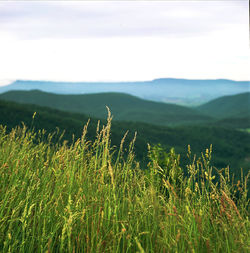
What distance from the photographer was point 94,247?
2859 mm

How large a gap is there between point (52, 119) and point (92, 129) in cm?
466

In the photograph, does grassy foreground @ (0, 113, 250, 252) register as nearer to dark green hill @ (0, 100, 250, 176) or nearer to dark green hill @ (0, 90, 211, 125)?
dark green hill @ (0, 100, 250, 176)

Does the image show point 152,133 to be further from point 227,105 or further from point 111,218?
point 227,105

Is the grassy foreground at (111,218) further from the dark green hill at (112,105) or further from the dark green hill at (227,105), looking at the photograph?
the dark green hill at (227,105)

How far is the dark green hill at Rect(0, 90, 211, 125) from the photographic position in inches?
3140

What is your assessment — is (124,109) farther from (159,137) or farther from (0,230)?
(0,230)

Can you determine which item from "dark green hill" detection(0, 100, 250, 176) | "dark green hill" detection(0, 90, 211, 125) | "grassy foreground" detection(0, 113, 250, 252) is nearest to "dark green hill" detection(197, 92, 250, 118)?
"dark green hill" detection(0, 90, 211, 125)

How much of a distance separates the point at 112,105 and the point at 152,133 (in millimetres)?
57805

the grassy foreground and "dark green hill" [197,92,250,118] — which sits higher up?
the grassy foreground

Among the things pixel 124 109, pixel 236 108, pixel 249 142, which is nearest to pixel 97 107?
pixel 124 109

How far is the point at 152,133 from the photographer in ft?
117

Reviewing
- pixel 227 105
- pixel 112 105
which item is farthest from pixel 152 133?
pixel 227 105

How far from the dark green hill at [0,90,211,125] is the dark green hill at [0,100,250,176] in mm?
35444

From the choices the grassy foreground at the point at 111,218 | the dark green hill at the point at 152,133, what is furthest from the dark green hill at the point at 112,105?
the grassy foreground at the point at 111,218
